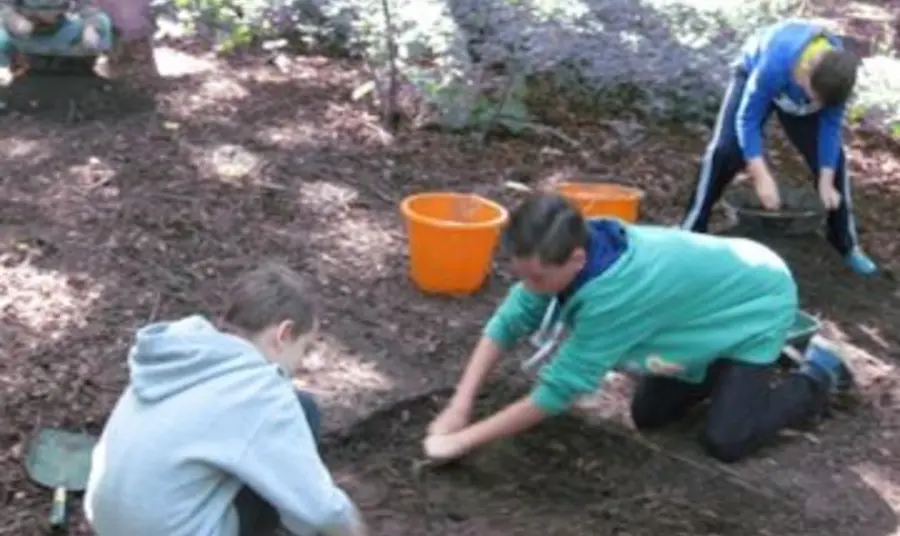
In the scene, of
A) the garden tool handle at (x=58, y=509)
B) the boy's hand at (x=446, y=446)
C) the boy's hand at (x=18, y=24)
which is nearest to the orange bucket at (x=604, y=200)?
the boy's hand at (x=446, y=446)

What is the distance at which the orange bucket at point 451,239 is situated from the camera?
4.70m

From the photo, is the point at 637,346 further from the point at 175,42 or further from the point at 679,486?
the point at 175,42

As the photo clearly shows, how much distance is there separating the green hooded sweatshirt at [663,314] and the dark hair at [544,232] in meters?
0.19

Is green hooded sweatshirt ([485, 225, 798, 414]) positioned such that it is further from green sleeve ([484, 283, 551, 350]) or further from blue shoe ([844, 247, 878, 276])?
blue shoe ([844, 247, 878, 276])

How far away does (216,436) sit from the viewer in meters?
2.59

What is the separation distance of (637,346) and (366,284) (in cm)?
142

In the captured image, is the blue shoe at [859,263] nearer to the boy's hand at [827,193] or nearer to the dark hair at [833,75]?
the boy's hand at [827,193]

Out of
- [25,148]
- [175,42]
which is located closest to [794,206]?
[25,148]

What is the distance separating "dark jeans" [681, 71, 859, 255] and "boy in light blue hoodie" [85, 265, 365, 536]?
287 centimetres

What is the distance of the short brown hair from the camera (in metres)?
2.71

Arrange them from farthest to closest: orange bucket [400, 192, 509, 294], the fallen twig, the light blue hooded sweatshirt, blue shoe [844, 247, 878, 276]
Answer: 1. blue shoe [844, 247, 878, 276]
2. orange bucket [400, 192, 509, 294]
3. the fallen twig
4. the light blue hooded sweatshirt

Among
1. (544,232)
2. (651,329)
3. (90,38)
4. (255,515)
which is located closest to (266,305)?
(255,515)

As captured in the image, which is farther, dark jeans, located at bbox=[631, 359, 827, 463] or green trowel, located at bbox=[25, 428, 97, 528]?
dark jeans, located at bbox=[631, 359, 827, 463]

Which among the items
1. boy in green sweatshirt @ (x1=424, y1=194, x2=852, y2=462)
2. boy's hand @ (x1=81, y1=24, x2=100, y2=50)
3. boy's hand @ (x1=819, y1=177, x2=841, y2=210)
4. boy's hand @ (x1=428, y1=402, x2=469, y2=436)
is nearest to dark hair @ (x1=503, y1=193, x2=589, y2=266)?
boy in green sweatshirt @ (x1=424, y1=194, x2=852, y2=462)
